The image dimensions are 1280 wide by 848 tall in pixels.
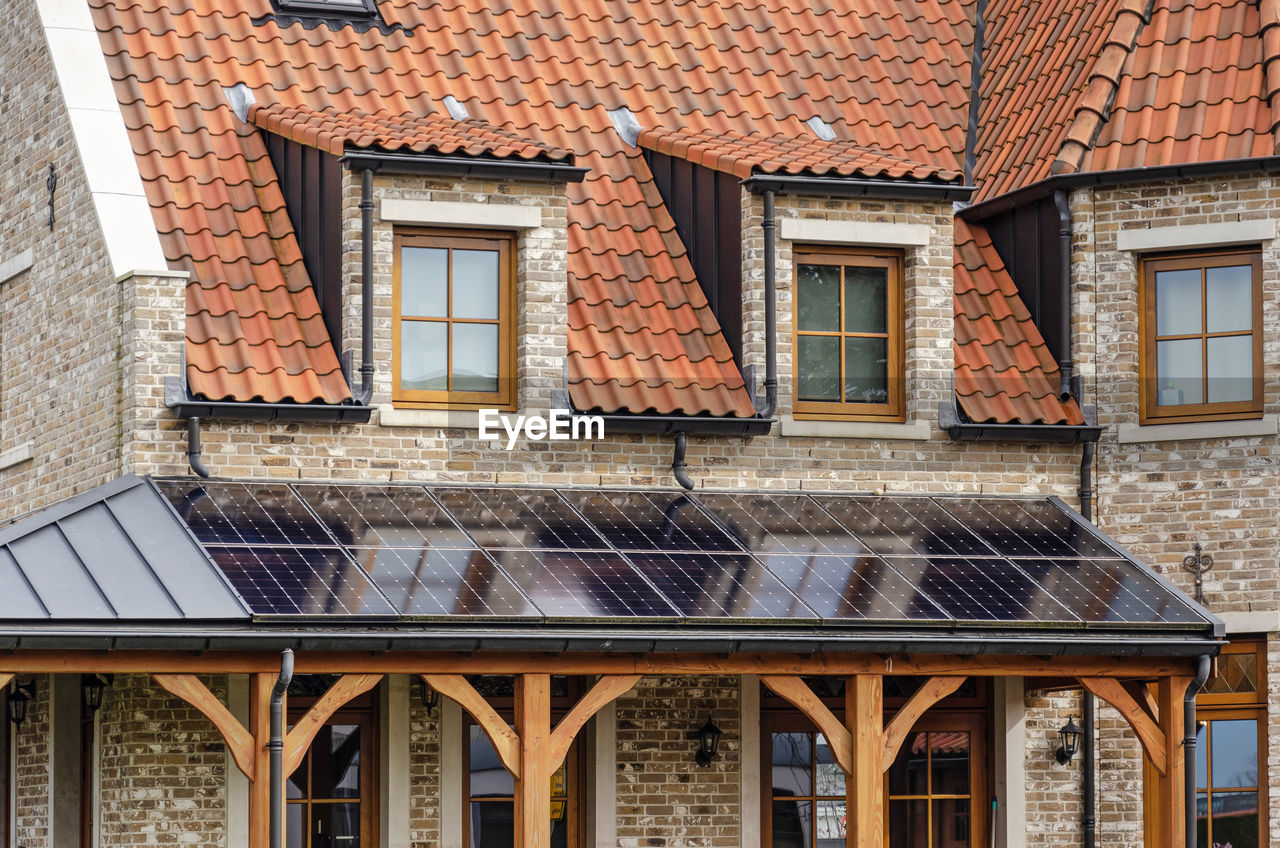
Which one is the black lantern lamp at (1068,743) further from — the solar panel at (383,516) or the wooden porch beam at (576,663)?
the solar panel at (383,516)

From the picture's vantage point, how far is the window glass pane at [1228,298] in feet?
56.5

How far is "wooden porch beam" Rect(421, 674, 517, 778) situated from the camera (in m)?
14.0

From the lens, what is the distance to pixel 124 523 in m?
14.4

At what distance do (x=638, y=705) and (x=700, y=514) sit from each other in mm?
1543

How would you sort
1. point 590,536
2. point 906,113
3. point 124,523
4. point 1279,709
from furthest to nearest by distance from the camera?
1. point 906,113
2. point 1279,709
3. point 590,536
4. point 124,523

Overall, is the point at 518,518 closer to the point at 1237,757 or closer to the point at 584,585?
the point at 584,585

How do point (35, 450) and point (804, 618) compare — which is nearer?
point (804, 618)

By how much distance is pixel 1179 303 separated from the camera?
17484 mm

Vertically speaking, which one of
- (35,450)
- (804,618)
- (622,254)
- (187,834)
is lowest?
(187,834)

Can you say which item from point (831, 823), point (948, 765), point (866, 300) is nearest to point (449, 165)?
point (866, 300)

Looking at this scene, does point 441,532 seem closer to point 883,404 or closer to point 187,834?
point 187,834

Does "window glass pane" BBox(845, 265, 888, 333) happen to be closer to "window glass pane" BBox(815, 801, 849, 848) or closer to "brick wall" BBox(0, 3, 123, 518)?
"window glass pane" BBox(815, 801, 849, 848)

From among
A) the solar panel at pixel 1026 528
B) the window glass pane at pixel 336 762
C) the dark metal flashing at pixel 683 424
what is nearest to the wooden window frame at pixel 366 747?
the window glass pane at pixel 336 762

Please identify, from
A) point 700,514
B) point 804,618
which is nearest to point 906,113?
point 700,514
